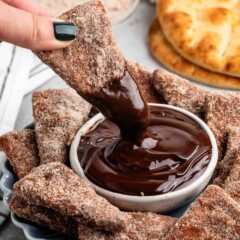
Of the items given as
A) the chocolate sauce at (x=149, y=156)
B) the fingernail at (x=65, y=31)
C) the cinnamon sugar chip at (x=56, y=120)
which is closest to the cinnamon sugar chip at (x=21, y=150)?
the cinnamon sugar chip at (x=56, y=120)

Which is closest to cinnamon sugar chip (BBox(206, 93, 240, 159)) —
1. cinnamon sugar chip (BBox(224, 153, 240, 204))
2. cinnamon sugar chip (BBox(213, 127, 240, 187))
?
cinnamon sugar chip (BBox(213, 127, 240, 187))

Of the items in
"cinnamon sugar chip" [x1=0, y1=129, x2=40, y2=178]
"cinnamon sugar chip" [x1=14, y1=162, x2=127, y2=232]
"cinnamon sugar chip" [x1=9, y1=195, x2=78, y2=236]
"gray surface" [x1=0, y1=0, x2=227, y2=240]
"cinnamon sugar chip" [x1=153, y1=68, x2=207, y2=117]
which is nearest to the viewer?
"cinnamon sugar chip" [x1=14, y1=162, x2=127, y2=232]

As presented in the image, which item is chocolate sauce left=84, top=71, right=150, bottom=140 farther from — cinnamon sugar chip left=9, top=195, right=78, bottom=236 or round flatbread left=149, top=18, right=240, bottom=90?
round flatbread left=149, top=18, right=240, bottom=90

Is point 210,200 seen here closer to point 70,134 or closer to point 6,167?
point 70,134

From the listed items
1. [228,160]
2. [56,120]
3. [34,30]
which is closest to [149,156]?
[228,160]

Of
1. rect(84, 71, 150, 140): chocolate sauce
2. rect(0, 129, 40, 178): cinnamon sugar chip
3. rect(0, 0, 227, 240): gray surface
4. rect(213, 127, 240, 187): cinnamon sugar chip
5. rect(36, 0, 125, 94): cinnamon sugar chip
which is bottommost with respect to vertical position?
rect(0, 0, 227, 240): gray surface
